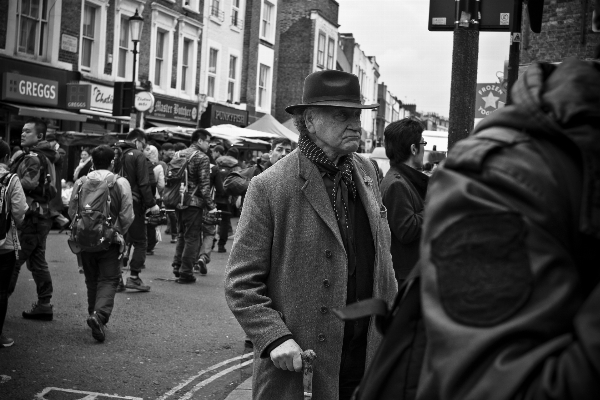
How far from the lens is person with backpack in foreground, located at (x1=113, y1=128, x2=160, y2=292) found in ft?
32.3

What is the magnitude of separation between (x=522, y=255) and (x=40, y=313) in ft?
24.3

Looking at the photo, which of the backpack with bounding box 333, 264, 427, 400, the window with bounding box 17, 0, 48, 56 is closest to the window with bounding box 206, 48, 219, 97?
the window with bounding box 17, 0, 48, 56

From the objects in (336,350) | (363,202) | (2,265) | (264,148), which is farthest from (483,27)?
(264,148)

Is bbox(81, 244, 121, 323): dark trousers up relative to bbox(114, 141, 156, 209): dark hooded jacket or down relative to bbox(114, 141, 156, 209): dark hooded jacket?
down

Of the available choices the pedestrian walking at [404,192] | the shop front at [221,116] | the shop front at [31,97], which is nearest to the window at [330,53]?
the shop front at [221,116]

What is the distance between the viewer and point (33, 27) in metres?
21.2

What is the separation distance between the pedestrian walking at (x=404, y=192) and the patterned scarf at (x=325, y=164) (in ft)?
5.32

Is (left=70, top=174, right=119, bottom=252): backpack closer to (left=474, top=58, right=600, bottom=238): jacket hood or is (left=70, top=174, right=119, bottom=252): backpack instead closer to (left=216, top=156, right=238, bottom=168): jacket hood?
(left=216, top=156, right=238, bottom=168): jacket hood

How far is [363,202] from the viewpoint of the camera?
10.7 feet

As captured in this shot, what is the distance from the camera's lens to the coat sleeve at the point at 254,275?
2.91 meters

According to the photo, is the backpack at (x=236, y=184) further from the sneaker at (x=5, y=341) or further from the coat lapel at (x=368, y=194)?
the coat lapel at (x=368, y=194)

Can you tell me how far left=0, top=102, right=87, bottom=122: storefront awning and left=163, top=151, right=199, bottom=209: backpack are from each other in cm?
1048

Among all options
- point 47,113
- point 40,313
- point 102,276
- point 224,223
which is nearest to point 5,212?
point 102,276

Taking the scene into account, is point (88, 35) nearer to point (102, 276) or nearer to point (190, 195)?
point (190, 195)
